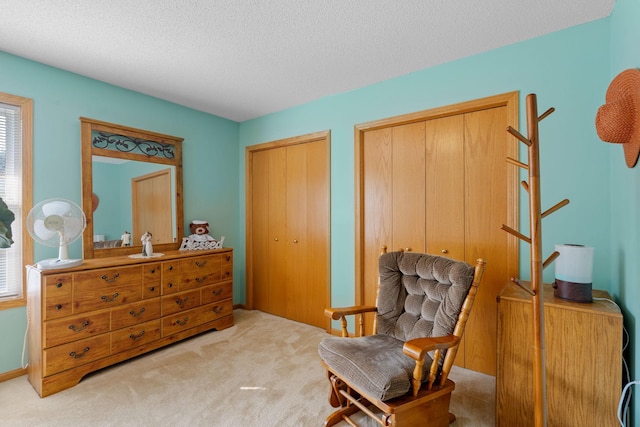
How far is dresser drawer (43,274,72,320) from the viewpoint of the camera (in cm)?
202

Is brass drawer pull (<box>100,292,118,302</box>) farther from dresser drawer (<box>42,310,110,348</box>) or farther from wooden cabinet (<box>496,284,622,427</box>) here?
wooden cabinet (<box>496,284,622,427</box>)

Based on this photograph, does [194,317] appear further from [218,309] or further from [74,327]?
[74,327]

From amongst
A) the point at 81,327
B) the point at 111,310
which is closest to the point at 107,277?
the point at 111,310

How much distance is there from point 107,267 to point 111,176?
3.09 ft

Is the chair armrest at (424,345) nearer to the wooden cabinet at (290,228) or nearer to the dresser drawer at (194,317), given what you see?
the wooden cabinet at (290,228)

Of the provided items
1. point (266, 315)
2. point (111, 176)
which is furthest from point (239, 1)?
point (266, 315)

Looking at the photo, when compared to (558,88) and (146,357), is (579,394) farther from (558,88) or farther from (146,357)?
(146,357)

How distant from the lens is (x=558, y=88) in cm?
198

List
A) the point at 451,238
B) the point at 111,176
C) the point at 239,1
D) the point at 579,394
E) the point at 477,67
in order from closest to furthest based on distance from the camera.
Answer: the point at 579,394 < the point at 239,1 < the point at 477,67 < the point at 451,238 < the point at 111,176

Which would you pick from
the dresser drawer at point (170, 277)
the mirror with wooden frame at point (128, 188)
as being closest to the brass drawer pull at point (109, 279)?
the dresser drawer at point (170, 277)

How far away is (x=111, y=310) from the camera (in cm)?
233

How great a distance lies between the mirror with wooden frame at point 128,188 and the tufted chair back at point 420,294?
2.38 m

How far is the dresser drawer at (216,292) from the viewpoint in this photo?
9.92 ft

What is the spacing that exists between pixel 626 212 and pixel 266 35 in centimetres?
232
